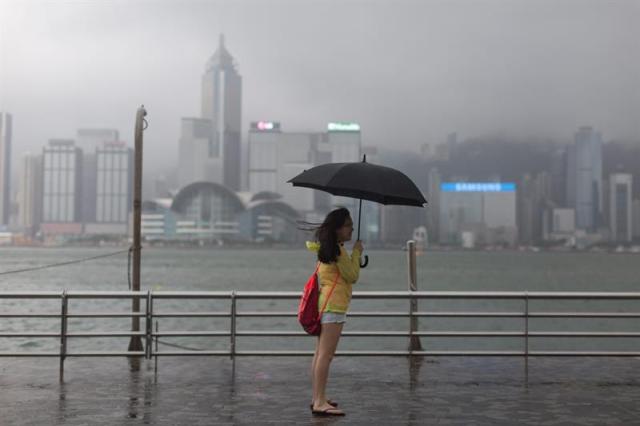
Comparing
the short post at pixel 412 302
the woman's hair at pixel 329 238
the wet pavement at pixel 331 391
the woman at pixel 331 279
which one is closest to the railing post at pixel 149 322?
the wet pavement at pixel 331 391

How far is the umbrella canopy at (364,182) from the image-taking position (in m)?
6.86

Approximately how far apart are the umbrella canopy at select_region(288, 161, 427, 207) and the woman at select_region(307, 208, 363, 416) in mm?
261

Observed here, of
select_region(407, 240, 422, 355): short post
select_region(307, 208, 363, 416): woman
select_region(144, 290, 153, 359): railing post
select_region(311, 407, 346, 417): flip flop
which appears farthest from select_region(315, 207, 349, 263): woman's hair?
select_region(144, 290, 153, 359): railing post

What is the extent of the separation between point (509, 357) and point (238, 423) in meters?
5.49

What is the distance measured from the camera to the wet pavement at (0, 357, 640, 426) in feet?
22.8

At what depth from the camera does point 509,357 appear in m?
10.9

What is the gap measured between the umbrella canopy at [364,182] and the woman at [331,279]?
0.26 m

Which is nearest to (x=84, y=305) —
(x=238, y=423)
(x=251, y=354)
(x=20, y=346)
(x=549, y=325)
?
(x=20, y=346)

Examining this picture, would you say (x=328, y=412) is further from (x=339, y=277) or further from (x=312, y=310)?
(x=339, y=277)

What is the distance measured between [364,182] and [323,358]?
1677 millimetres

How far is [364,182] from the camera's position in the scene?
6910mm

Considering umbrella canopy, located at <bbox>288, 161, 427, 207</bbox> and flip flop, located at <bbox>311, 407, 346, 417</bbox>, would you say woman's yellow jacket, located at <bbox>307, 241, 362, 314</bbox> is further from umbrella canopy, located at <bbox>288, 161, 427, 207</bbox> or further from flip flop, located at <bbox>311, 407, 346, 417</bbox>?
flip flop, located at <bbox>311, 407, 346, 417</bbox>

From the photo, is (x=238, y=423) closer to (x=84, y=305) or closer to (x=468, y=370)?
(x=468, y=370)

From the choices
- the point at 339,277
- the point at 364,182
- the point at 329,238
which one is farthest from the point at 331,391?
the point at 364,182
